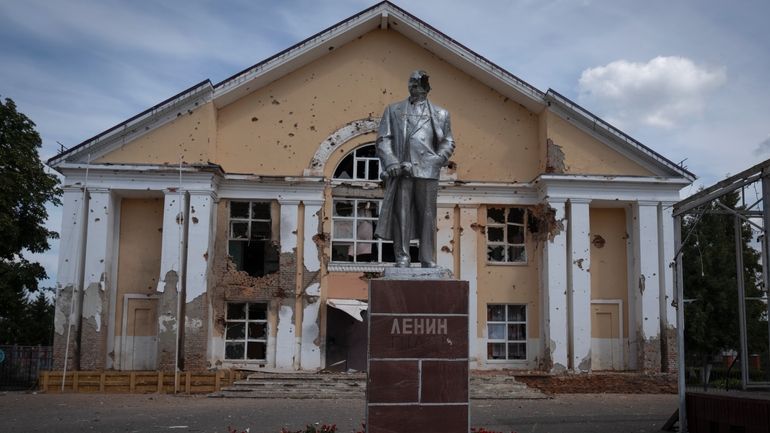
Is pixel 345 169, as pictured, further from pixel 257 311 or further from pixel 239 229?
pixel 257 311

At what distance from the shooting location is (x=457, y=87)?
75.2ft

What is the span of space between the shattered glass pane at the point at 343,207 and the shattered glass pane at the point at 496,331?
16.5 ft

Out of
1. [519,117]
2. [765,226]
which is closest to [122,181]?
[519,117]

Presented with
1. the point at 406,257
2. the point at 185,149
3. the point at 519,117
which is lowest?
the point at 406,257

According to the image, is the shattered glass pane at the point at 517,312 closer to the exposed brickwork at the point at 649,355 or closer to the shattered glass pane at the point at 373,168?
the exposed brickwork at the point at 649,355

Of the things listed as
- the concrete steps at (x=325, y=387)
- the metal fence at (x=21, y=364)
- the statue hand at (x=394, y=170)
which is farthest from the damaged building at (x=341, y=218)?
the statue hand at (x=394, y=170)

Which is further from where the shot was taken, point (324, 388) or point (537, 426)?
point (324, 388)

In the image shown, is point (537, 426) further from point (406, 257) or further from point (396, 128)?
point (396, 128)

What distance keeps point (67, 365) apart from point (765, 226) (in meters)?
16.5

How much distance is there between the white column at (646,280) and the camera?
838 inches

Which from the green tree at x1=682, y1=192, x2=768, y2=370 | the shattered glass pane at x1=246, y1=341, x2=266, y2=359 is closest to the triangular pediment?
the shattered glass pane at x1=246, y1=341, x2=266, y2=359

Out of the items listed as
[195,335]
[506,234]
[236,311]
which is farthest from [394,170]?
[506,234]

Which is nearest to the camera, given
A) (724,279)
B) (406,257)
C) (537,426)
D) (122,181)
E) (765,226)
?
(406,257)

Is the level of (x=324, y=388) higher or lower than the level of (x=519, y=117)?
lower
